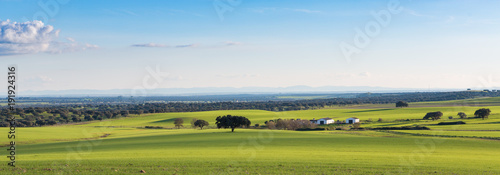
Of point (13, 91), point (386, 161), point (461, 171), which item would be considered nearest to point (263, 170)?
point (386, 161)

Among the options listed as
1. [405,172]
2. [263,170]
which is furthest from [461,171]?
[263,170]

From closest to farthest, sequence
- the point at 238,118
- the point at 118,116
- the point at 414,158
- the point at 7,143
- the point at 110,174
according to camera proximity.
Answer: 1. the point at 110,174
2. the point at 414,158
3. the point at 7,143
4. the point at 238,118
5. the point at 118,116

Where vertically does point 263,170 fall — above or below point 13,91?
below

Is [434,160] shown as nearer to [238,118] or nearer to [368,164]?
[368,164]

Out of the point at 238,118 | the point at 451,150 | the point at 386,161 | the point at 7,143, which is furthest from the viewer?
the point at 238,118

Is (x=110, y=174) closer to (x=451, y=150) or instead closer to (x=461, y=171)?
(x=461, y=171)

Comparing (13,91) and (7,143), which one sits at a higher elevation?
(13,91)

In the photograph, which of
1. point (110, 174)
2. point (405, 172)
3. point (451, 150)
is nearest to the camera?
point (110, 174)

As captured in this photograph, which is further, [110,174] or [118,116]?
[118,116]

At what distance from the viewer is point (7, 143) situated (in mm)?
56438

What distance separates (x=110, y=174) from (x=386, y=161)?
2138 centimetres

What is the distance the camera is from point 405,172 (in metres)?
27.0

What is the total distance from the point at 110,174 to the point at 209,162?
310 inches

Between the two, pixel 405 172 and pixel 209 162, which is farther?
pixel 209 162
